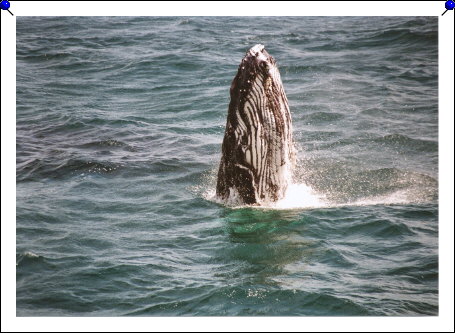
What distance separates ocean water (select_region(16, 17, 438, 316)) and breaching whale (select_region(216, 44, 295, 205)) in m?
0.32

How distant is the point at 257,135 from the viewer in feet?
30.8

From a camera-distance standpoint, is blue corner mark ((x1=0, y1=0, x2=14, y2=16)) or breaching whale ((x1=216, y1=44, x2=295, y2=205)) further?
breaching whale ((x1=216, y1=44, x2=295, y2=205))

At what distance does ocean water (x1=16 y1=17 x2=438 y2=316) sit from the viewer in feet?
26.3

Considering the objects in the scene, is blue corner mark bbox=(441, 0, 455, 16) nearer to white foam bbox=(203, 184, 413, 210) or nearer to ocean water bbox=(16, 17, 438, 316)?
ocean water bbox=(16, 17, 438, 316)

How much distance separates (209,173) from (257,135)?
7.79 ft

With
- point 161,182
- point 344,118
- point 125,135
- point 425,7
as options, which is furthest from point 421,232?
point 125,135

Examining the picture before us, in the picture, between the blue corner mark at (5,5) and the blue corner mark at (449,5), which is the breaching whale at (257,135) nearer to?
the blue corner mark at (449,5)

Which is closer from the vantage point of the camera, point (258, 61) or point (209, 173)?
point (258, 61)

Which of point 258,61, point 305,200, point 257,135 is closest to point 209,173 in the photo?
point 305,200

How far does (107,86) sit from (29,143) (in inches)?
90.7

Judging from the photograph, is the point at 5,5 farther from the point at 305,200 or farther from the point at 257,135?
the point at 305,200

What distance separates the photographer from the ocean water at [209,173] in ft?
26.3

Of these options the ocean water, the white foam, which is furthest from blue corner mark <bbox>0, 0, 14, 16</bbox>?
the white foam

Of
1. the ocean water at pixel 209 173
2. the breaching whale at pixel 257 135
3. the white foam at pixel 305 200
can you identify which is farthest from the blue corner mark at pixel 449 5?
the white foam at pixel 305 200
